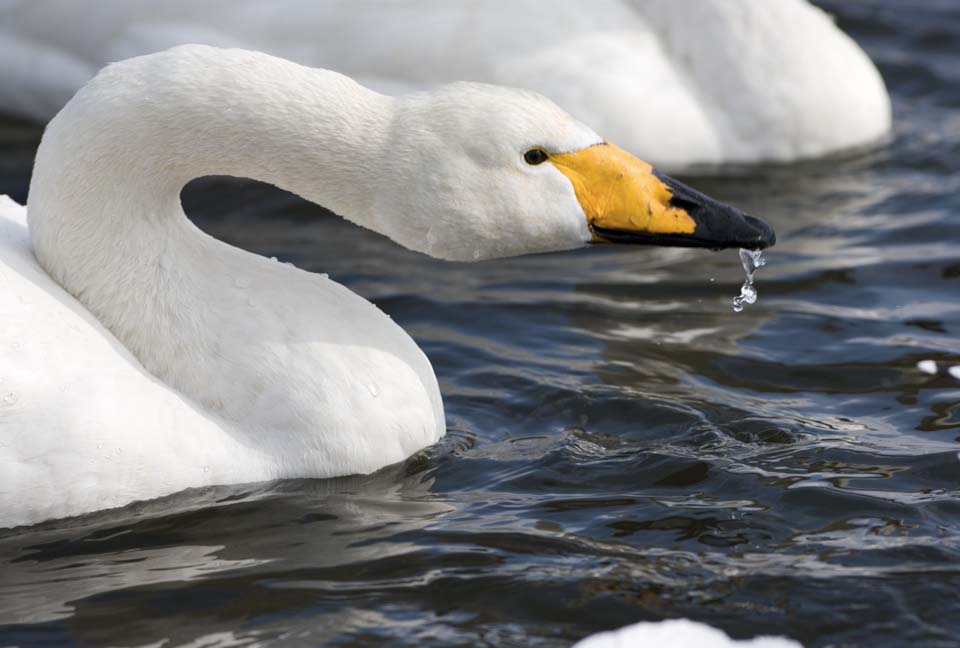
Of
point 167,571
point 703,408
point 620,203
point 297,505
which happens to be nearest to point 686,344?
point 703,408

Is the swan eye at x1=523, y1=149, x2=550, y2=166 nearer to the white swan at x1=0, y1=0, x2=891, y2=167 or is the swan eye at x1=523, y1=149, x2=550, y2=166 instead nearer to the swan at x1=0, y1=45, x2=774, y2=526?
the swan at x1=0, y1=45, x2=774, y2=526

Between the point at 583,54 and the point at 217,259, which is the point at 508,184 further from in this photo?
the point at 583,54

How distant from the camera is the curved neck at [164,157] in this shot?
603cm

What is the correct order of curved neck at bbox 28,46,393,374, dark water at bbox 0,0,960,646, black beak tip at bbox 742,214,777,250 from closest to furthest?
dark water at bbox 0,0,960,646 < curved neck at bbox 28,46,393,374 < black beak tip at bbox 742,214,777,250

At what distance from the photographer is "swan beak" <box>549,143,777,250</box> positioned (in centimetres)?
620

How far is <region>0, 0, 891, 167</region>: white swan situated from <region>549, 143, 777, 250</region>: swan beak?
3.69 metres

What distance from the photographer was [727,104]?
10.5 meters

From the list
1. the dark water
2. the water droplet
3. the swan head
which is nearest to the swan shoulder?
the dark water

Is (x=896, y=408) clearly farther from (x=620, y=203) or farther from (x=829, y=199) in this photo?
(x=829, y=199)

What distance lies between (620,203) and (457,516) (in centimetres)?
121

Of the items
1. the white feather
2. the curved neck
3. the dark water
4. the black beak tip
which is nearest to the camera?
the dark water

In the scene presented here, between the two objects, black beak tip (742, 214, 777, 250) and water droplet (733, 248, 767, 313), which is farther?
water droplet (733, 248, 767, 313)

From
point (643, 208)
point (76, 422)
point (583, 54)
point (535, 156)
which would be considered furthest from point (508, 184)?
point (583, 54)

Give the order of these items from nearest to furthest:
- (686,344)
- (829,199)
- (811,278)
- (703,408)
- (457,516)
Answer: (457,516), (703,408), (686,344), (811,278), (829,199)
